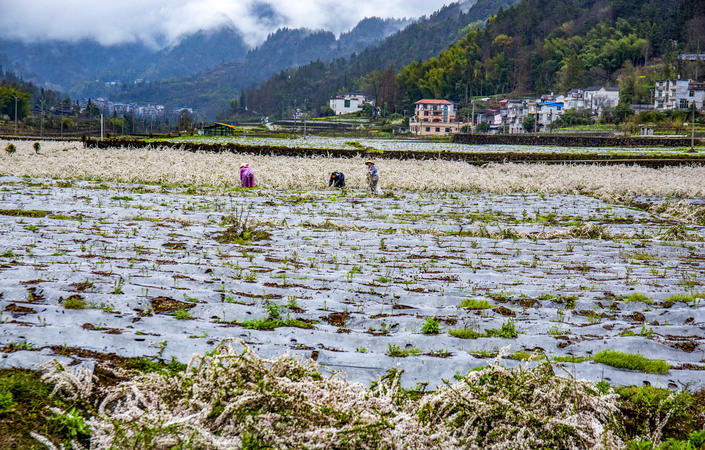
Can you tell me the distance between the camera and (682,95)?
13288cm

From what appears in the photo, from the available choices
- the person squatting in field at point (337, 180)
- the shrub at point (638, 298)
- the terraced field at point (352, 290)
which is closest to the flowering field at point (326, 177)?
the person squatting in field at point (337, 180)

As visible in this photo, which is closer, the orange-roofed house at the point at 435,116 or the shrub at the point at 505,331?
the shrub at the point at 505,331

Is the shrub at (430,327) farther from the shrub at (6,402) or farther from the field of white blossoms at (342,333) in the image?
the shrub at (6,402)

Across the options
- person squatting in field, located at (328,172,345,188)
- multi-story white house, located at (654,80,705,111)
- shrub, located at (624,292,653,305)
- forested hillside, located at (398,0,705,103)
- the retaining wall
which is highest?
forested hillside, located at (398,0,705,103)

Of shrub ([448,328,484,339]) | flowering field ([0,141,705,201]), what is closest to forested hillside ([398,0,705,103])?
flowering field ([0,141,705,201])

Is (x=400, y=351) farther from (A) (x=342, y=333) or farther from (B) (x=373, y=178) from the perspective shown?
(B) (x=373, y=178)

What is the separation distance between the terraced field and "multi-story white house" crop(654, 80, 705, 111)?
13693 cm

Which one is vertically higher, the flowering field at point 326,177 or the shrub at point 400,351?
the flowering field at point 326,177

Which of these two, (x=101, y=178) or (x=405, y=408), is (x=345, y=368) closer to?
(x=405, y=408)

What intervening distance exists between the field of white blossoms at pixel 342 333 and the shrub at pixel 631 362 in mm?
19

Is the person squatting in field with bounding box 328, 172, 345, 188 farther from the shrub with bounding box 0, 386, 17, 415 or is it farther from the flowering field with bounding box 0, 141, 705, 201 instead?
the shrub with bounding box 0, 386, 17, 415

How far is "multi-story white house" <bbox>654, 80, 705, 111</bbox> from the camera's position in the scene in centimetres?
13100

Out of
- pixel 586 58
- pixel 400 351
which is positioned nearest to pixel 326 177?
pixel 400 351

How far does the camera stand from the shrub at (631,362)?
5707mm
